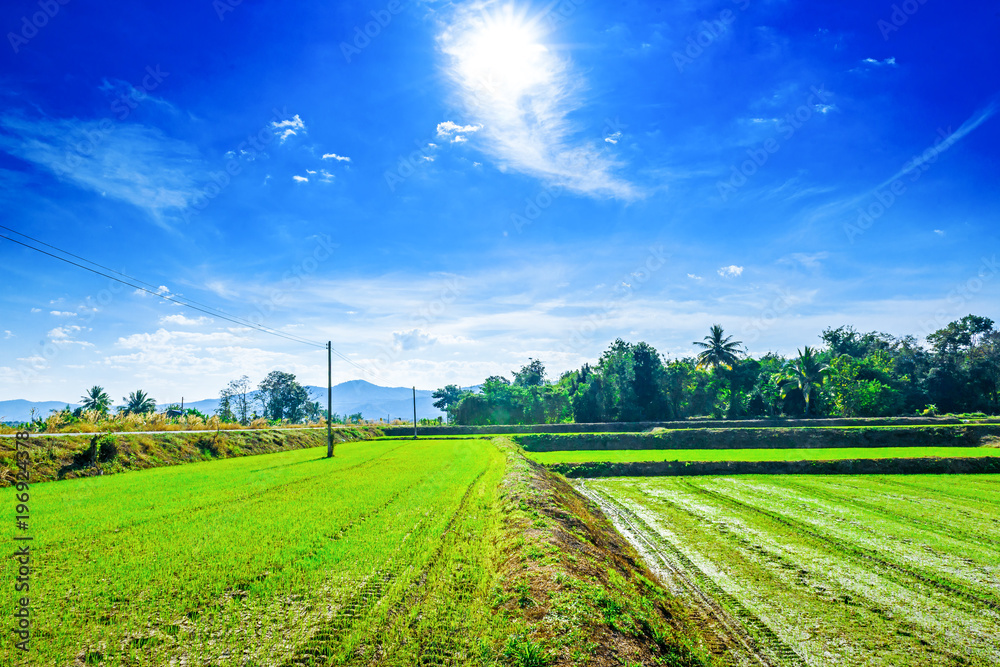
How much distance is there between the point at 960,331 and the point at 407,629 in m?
94.3

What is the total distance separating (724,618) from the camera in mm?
6617

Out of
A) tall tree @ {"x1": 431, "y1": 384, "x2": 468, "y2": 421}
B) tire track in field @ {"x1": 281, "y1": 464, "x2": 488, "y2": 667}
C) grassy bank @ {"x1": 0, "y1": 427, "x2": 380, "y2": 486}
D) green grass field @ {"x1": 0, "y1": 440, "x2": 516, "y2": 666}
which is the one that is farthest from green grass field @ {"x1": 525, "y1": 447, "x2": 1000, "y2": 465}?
tall tree @ {"x1": 431, "y1": 384, "x2": 468, "y2": 421}

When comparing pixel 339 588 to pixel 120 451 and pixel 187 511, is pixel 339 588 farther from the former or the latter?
pixel 120 451

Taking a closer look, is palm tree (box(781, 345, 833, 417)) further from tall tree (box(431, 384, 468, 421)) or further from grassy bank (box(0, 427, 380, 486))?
grassy bank (box(0, 427, 380, 486))

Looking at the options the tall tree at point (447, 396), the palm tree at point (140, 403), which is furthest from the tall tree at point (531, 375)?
the palm tree at point (140, 403)

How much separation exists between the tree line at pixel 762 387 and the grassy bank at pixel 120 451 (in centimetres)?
3808

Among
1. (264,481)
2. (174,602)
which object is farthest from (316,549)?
(264,481)

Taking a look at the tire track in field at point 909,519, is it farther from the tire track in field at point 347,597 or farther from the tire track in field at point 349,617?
the tire track in field at point 347,597

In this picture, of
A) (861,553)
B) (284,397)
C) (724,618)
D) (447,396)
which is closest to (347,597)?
(724,618)

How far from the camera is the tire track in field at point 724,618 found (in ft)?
18.5

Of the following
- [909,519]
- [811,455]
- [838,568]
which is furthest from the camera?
[811,455]

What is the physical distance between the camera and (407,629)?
4891mm

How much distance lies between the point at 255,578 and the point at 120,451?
18.3 meters

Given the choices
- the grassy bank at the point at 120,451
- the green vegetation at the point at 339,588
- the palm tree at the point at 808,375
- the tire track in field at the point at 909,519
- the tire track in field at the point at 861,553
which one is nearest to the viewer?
the green vegetation at the point at 339,588
